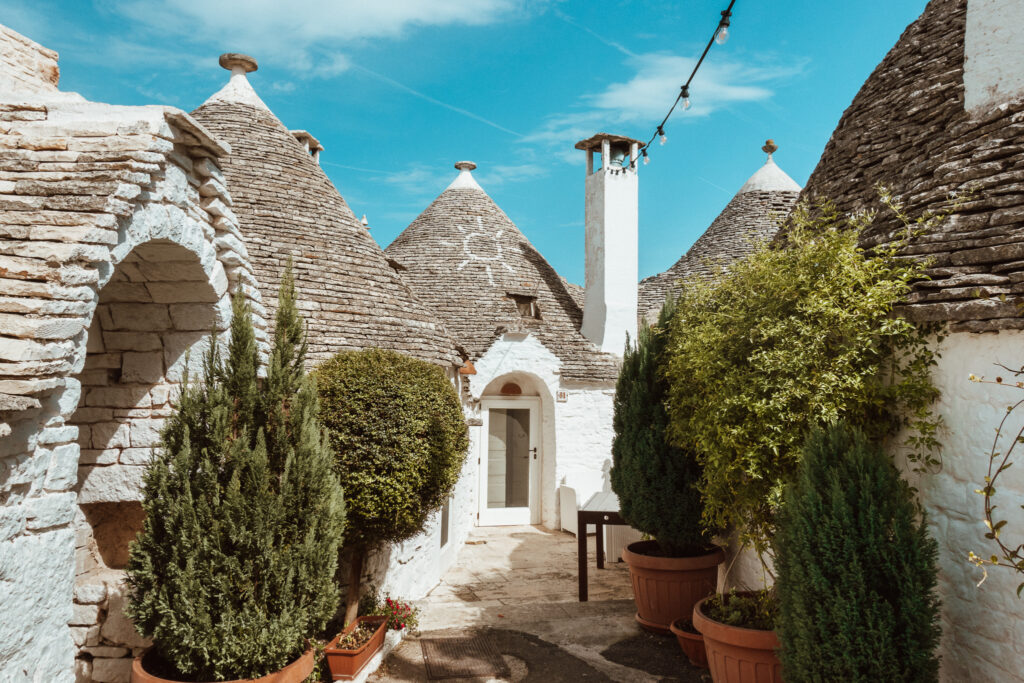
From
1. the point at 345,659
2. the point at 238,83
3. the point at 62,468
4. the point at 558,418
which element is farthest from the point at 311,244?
the point at 558,418

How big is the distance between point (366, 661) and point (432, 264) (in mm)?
9794

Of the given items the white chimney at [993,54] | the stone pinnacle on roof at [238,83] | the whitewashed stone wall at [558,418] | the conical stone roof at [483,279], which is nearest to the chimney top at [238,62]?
the stone pinnacle on roof at [238,83]

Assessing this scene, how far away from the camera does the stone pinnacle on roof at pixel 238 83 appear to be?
10633mm

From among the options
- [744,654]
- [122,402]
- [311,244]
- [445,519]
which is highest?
[311,244]

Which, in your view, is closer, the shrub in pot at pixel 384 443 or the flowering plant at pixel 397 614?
the shrub in pot at pixel 384 443

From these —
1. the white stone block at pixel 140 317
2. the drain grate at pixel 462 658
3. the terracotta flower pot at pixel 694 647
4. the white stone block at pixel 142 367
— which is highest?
the white stone block at pixel 140 317

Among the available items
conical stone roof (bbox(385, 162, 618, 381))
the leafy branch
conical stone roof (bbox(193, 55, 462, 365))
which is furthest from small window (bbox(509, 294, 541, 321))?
the leafy branch

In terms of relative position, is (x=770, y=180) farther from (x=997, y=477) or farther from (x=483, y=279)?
(x=997, y=477)

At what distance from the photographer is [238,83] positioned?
35.5 feet

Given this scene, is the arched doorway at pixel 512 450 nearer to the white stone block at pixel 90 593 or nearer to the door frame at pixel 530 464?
the door frame at pixel 530 464

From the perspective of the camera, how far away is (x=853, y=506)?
4168 mm

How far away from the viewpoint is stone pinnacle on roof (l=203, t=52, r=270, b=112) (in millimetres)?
10633

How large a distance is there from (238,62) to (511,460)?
833cm

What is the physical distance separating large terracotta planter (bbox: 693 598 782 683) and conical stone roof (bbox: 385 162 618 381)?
8185 mm
